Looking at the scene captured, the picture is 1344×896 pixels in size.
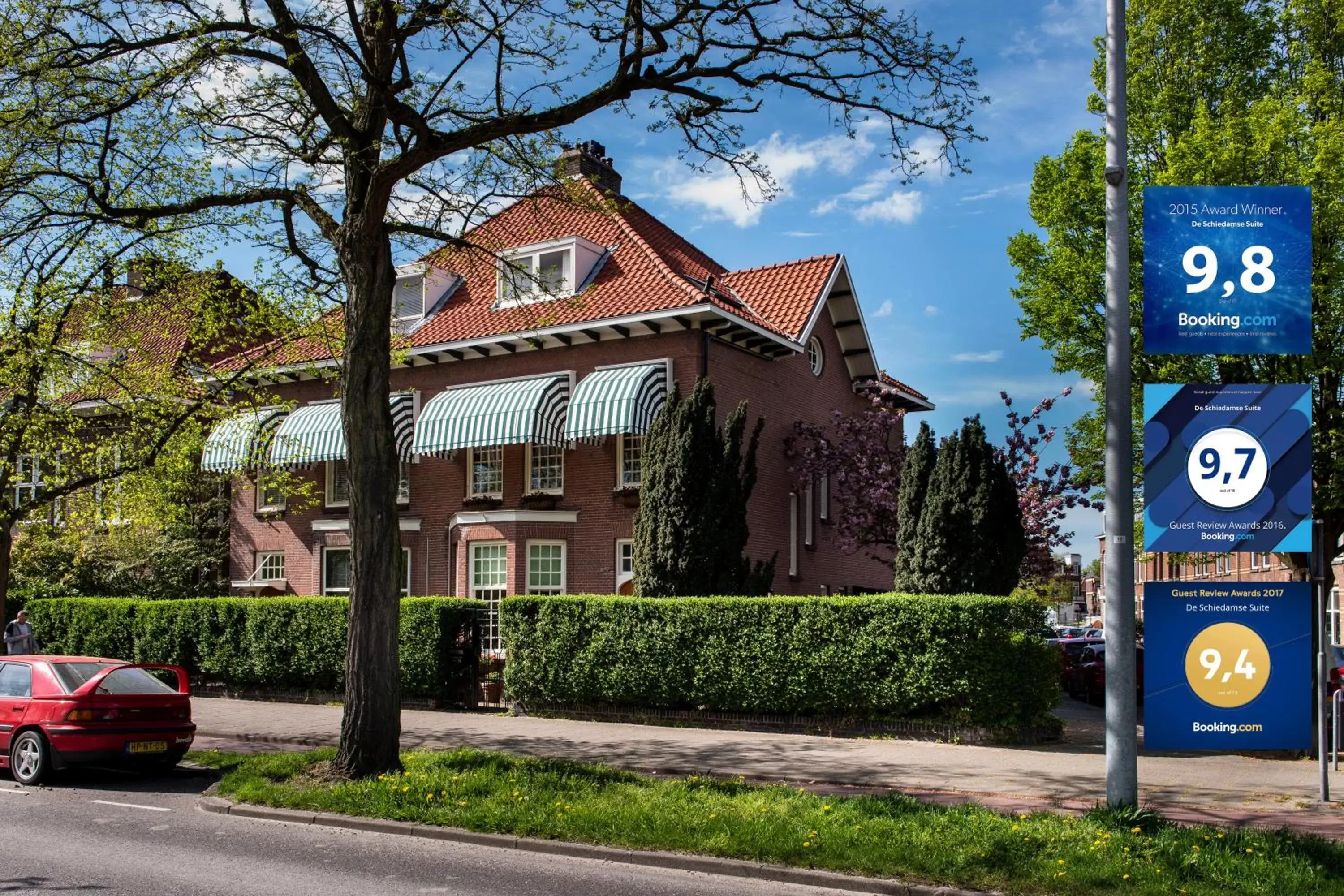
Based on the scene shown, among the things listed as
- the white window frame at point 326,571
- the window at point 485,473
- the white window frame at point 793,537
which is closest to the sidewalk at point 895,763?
the window at point 485,473

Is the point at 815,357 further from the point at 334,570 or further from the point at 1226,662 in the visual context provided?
the point at 1226,662

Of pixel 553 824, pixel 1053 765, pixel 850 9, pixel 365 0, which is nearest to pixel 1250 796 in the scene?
pixel 1053 765

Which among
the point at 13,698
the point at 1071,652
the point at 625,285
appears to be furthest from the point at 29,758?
the point at 1071,652

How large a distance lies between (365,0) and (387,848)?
8.99 m

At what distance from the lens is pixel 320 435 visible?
28.8 metres

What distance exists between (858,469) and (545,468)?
7371 millimetres

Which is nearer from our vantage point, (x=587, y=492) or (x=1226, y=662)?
(x=1226, y=662)

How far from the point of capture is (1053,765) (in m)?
14.1

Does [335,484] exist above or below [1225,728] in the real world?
above

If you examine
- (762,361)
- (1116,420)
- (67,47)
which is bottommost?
(1116,420)

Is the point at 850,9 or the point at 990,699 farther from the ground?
the point at 850,9

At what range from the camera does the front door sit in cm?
1378

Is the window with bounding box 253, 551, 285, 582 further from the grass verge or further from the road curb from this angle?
→ the road curb

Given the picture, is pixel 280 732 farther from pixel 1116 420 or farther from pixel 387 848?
pixel 1116 420
